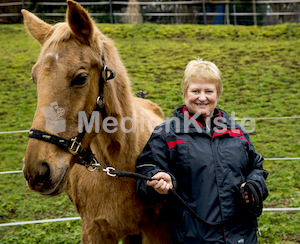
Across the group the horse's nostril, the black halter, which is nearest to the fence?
the black halter

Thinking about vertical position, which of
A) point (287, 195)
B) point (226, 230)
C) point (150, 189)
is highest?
point (150, 189)

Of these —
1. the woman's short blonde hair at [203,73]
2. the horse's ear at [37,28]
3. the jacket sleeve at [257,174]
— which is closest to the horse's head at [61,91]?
the horse's ear at [37,28]

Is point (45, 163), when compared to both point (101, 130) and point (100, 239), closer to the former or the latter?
point (101, 130)

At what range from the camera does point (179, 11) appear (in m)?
16.6

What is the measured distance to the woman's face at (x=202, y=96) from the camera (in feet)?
7.40

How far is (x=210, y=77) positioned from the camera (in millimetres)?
2246

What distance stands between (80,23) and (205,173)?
120cm

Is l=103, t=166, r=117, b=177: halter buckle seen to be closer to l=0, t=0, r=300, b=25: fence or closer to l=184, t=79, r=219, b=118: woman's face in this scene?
l=184, t=79, r=219, b=118: woman's face

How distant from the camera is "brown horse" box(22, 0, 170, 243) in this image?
1.72 m

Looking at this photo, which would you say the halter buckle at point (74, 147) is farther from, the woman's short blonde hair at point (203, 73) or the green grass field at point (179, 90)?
the green grass field at point (179, 90)

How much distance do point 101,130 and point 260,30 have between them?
13852mm

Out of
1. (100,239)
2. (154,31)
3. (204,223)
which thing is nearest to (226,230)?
(204,223)

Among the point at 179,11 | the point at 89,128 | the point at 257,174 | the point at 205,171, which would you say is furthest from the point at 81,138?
the point at 179,11

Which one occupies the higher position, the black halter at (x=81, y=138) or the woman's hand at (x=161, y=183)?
the black halter at (x=81, y=138)
